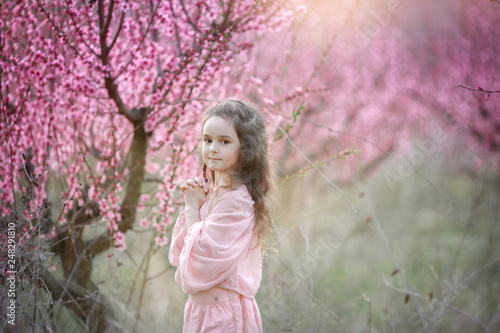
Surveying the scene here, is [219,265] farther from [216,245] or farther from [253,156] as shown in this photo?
[253,156]

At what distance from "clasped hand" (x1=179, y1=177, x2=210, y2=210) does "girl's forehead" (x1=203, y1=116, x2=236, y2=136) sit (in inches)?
8.3

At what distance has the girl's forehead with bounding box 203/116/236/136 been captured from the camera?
162cm

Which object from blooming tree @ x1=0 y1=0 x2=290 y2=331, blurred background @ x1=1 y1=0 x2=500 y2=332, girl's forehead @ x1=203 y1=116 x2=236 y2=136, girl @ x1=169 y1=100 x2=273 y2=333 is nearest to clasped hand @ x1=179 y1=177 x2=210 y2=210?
girl @ x1=169 y1=100 x2=273 y2=333

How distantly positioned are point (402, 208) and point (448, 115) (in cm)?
175

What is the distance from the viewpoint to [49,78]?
7.70 ft

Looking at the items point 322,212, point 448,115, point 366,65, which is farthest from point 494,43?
point 322,212

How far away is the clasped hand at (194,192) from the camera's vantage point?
66.6 inches

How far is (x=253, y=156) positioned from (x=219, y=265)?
0.44 metres

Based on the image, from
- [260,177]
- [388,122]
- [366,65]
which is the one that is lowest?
[260,177]

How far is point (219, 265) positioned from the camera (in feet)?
5.02

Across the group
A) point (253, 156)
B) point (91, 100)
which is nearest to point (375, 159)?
point (91, 100)

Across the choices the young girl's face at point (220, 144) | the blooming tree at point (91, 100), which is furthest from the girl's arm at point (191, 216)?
the blooming tree at point (91, 100)

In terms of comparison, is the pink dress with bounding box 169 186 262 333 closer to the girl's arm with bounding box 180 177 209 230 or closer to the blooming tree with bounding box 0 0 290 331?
the girl's arm with bounding box 180 177 209 230

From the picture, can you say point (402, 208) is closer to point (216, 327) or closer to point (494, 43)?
point (494, 43)
